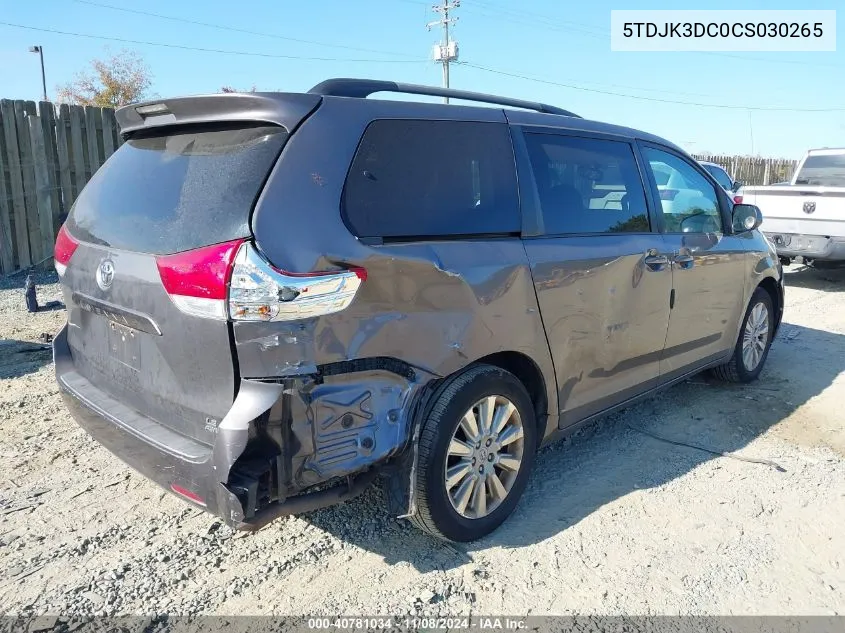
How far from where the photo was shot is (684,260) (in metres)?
4.14

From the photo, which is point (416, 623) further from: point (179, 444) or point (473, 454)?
point (179, 444)

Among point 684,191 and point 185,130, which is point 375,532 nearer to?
point 185,130

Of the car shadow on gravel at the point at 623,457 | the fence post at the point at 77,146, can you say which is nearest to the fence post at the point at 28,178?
the fence post at the point at 77,146

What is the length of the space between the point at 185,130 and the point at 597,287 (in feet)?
7.05

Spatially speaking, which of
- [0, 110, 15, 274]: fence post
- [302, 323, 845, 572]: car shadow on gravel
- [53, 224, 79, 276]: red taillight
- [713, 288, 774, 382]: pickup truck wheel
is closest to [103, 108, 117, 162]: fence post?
[0, 110, 15, 274]: fence post

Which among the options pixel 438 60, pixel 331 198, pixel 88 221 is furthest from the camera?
pixel 438 60

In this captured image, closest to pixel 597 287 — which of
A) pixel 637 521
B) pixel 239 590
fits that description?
pixel 637 521

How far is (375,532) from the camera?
3.11m

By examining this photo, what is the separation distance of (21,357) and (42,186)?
4215mm

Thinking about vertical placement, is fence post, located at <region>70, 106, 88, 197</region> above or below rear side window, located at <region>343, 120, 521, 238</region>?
above

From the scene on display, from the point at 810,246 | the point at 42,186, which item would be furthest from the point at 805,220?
the point at 42,186

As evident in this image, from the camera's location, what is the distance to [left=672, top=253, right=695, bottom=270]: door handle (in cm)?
407

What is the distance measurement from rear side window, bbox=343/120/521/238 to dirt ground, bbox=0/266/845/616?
1.46m

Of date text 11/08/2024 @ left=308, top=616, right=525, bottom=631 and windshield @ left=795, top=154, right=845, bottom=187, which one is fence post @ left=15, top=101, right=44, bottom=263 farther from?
windshield @ left=795, top=154, right=845, bottom=187
